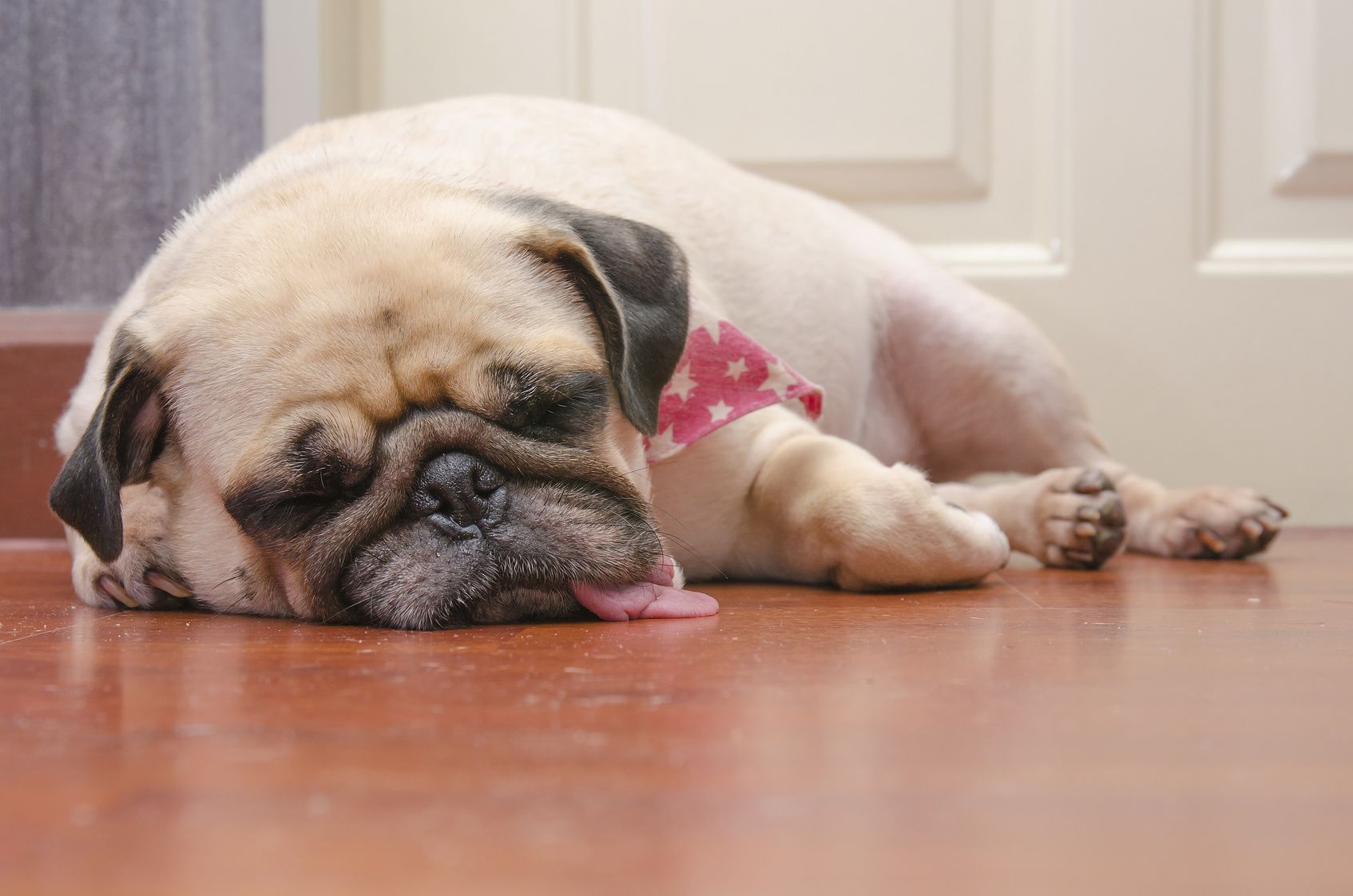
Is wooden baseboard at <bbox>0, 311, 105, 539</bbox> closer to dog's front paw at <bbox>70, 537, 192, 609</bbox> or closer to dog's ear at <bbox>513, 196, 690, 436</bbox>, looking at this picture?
dog's front paw at <bbox>70, 537, 192, 609</bbox>

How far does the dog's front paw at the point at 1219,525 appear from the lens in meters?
2.57

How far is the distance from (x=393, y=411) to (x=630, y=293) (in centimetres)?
42

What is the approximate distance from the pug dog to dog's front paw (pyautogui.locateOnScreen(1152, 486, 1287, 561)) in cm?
40

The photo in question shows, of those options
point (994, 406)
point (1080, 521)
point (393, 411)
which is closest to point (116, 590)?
point (393, 411)

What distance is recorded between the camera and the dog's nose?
160 centimetres

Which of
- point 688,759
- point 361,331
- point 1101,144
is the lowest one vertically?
point 688,759

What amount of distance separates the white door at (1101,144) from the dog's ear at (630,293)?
179 centimetres

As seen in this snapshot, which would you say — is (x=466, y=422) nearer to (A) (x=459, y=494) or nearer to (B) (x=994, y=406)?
(A) (x=459, y=494)

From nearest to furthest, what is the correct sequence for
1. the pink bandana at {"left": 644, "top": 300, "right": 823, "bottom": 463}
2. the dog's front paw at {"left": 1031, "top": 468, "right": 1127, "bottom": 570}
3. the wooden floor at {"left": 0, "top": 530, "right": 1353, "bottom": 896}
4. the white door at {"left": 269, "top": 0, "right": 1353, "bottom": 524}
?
the wooden floor at {"left": 0, "top": 530, "right": 1353, "bottom": 896}
the pink bandana at {"left": 644, "top": 300, "right": 823, "bottom": 463}
the dog's front paw at {"left": 1031, "top": 468, "right": 1127, "bottom": 570}
the white door at {"left": 269, "top": 0, "right": 1353, "bottom": 524}

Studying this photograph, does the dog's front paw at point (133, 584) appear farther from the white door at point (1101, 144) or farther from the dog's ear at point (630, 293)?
the white door at point (1101, 144)

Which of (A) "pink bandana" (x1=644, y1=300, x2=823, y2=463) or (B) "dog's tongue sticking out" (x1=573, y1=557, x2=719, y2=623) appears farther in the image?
(A) "pink bandana" (x1=644, y1=300, x2=823, y2=463)

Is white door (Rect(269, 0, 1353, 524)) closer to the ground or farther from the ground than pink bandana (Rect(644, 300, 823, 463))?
farther from the ground

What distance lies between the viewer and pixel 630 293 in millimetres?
1831

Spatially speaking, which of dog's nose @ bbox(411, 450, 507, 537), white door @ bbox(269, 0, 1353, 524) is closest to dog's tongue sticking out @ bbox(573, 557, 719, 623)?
dog's nose @ bbox(411, 450, 507, 537)
